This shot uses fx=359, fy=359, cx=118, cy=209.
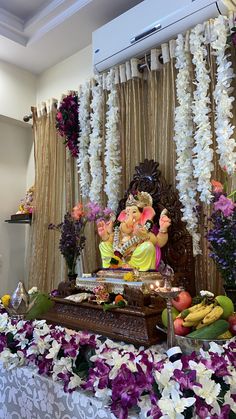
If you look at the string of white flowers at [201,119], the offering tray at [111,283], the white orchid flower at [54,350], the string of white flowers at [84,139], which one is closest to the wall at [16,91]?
the string of white flowers at [84,139]

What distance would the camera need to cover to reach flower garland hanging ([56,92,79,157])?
278cm

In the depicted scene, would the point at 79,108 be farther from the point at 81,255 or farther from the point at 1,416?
the point at 1,416

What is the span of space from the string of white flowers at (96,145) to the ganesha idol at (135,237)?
43 centimetres

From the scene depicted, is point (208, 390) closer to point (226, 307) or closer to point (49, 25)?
point (226, 307)

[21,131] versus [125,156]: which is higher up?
[21,131]

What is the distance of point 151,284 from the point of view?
168 centimetres

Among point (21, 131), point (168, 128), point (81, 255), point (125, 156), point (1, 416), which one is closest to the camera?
point (1, 416)

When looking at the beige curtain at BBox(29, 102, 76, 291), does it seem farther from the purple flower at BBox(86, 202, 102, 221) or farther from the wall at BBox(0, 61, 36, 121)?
the purple flower at BBox(86, 202, 102, 221)

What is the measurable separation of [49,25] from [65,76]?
18.8 inches

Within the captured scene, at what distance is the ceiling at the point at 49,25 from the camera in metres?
2.63

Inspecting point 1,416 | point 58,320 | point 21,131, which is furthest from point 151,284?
point 21,131

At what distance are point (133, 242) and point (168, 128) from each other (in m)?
0.75

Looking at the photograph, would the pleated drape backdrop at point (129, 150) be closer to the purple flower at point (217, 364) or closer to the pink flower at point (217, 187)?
the pink flower at point (217, 187)

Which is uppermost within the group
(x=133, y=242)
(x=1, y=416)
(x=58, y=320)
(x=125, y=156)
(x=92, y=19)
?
(x=92, y=19)
